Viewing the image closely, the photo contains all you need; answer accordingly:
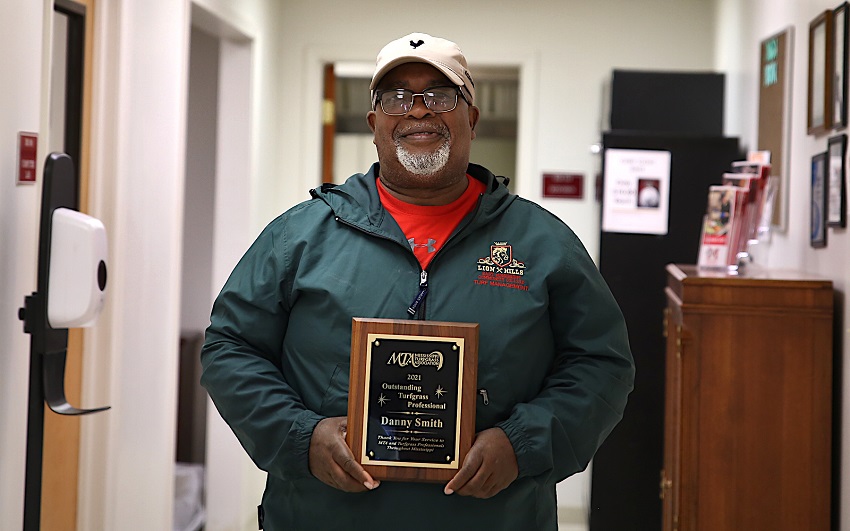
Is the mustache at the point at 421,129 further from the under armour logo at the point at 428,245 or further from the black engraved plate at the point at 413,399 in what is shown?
the black engraved plate at the point at 413,399

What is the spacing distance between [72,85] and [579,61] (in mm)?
2854

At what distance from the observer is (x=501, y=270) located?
1776 millimetres

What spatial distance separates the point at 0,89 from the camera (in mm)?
2385

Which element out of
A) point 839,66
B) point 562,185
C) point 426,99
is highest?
point 839,66

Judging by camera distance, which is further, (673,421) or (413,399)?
(673,421)

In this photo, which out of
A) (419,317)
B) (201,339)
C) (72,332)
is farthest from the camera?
(201,339)

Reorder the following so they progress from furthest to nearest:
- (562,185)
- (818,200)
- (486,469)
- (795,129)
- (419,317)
A: 1. (562,185)
2. (795,129)
3. (818,200)
4. (419,317)
5. (486,469)

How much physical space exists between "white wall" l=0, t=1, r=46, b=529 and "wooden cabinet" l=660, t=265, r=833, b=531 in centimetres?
177

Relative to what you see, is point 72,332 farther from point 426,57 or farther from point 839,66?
point 839,66

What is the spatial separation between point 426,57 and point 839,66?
1662 millimetres

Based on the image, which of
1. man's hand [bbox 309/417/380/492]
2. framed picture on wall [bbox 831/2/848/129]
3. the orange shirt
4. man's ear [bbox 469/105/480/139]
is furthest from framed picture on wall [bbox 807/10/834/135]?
man's hand [bbox 309/417/380/492]

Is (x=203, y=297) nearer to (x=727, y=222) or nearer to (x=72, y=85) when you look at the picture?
(x=72, y=85)

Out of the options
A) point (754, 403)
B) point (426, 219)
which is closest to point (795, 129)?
point (754, 403)

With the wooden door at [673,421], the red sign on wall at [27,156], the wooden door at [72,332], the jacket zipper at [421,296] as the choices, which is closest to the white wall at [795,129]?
the wooden door at [673,421]
